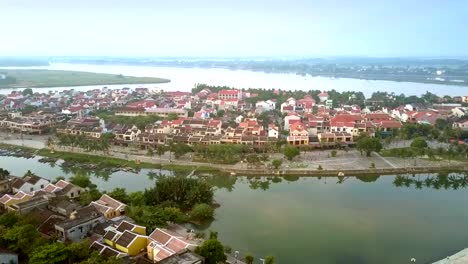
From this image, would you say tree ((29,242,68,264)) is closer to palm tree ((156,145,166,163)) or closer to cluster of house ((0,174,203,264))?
cluster of house ((0,174,203,264))

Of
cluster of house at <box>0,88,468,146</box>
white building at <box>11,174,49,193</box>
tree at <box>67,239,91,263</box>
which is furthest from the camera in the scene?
cluster of house at <box>0,88,468,146</box>

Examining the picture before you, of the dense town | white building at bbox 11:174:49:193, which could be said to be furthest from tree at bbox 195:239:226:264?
white building at bbox 11:174:49:193

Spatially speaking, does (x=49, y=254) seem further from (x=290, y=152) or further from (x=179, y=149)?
(x=290, y=152)

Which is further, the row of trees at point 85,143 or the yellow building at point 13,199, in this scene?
the row of trees at point 85,143

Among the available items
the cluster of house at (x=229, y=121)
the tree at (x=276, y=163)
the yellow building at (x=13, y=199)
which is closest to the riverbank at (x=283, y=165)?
the tree at (x=276, y=163)

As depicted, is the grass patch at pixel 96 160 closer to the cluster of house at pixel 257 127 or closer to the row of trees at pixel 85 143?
the row of trees at pixel 85 143

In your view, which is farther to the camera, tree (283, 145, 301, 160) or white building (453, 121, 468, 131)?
white building (453, 121, 468, 131)
